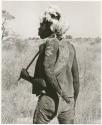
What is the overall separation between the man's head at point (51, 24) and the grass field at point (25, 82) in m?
0.43

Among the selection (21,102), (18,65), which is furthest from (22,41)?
(21,102)

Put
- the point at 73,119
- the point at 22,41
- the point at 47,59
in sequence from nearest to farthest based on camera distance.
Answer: the point at 47,59
the point at 73,119
the point at 22,41

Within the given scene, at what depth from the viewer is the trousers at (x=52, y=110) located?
17.3 ft

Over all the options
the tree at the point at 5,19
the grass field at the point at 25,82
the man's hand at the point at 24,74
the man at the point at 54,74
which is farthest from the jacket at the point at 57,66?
the tree at the point at 5,19

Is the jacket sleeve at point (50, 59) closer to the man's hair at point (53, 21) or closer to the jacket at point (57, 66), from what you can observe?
the jacket at point (57, 66)

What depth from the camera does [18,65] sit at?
5.78 m

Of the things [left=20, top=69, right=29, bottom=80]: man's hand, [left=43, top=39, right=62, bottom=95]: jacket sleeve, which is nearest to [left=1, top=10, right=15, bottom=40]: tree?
[left=20, top=69, right=29, bottom=80]: man's hand

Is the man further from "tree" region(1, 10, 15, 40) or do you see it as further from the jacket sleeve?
"tree" region(1, 10, 15, 40)

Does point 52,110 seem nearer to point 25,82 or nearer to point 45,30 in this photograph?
point 25,82

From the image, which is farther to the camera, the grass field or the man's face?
the grass field

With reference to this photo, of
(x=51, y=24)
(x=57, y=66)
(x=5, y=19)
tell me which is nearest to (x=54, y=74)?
Result: (x=57, y=66)

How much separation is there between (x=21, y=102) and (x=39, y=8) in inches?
37.8

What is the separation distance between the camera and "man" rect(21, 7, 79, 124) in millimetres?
5207

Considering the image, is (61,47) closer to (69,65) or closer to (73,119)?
(69,65)
